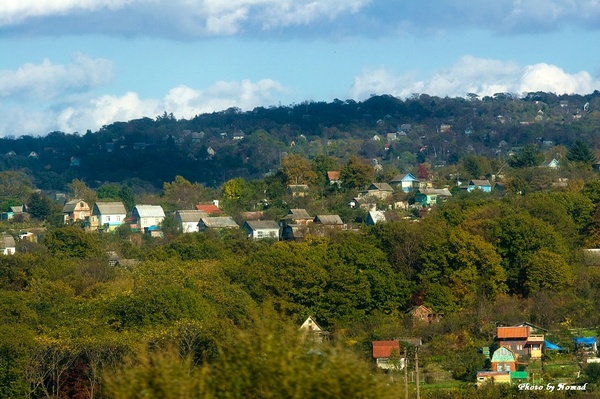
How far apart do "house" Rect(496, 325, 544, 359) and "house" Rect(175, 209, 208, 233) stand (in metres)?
24.6

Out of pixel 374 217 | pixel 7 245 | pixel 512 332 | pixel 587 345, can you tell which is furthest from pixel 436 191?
pixel 587 345

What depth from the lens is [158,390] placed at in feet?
32.0

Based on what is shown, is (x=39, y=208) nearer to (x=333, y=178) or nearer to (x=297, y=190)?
(x=297, y=190)

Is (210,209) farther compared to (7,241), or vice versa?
(210,209)

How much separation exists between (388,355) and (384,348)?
0.91 feet

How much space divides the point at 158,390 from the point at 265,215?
39.6 metres

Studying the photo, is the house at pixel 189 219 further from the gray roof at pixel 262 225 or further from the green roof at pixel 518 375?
the green roof at pixel 518 375

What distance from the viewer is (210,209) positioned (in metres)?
53.7

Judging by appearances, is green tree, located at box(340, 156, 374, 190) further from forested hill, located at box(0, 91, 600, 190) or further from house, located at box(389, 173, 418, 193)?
forested hill, located at box(0, 91, 600, 190)

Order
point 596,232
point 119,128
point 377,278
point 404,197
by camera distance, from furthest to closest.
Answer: point 119,128, point 404,197, point 596,232, point 377,278

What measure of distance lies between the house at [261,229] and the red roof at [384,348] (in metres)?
19.1

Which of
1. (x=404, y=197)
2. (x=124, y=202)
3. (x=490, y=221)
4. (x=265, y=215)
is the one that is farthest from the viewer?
(x=124, y=202)

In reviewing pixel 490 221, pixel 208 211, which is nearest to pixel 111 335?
pixel 490 221

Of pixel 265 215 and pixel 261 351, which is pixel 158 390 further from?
pixel 265 215
